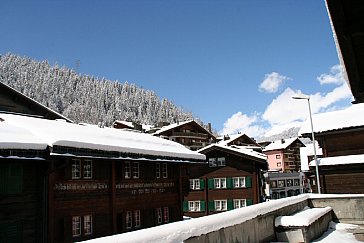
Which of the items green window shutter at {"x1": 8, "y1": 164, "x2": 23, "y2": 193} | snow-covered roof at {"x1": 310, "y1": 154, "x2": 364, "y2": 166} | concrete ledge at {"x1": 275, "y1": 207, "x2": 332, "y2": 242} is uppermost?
snow-covered roof at {"x1": 310, "y1": 154, "x2": 364, "y2": 166}

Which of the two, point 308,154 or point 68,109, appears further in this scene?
point 68,109

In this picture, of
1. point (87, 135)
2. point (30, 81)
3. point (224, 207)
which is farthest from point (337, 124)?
point (30, 81)

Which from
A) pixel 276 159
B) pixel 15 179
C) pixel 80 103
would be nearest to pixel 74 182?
pixel 15 179

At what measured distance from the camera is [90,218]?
18.3 meters

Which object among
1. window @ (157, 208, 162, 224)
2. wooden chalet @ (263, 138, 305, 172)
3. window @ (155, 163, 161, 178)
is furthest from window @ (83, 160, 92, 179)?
wooden chalet @ (263, 138, 305, 172)

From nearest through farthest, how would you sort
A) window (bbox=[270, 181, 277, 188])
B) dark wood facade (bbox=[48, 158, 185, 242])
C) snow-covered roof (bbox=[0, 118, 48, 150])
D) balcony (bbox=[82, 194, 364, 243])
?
balcony (bbox=[82, 194, 364, 243]), snow-covered roof (bbox=[0, 118, 48, 150]), dark wood facade (bbox=[48, 158, 185, 242]), window (bbox=[270, 181, 277, 188])

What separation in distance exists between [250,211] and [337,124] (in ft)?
67.7

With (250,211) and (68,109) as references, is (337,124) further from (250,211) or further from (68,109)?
(68,109)

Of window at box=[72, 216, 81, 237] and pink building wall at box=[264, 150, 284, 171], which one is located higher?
pink building wall at box=[264, 150, 284, 171]

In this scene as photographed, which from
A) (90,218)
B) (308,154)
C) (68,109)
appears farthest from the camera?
(68,109)

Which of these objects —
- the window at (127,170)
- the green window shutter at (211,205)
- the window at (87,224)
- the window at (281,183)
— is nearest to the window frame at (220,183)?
the green window shutter at (211,205)

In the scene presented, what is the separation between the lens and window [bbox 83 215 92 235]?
A: 17.8m

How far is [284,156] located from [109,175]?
63.6 m

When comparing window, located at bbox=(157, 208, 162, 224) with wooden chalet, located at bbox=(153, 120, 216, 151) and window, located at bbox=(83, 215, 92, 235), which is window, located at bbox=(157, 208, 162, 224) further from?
wooden chalet, located at bbox=(153, 120, 216, 151)
